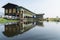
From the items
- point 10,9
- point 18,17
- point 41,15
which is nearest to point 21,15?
point 18,17

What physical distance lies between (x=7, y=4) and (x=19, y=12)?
544 centimetres

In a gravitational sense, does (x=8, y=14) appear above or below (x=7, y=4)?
below

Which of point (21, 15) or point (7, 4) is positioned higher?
point (7, 4)

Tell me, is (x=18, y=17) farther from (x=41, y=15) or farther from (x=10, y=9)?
(x=41, y=15)

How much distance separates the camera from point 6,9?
5419 centimetres

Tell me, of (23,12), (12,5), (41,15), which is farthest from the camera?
(41,15)

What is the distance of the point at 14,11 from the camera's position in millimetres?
52844

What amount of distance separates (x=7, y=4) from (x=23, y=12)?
753cm

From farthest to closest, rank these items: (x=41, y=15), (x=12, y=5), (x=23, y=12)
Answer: (x=41, y=15), (x=23, y=12), (x=12, y=5)

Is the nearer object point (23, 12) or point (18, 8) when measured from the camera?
point (18, 8)

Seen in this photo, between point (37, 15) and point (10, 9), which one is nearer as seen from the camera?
point (10, 9)

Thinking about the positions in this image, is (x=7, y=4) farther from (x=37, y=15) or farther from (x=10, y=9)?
(x=37, y=15)

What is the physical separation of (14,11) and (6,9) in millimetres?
3581

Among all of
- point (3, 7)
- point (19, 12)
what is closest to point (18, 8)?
point (19, 12)
